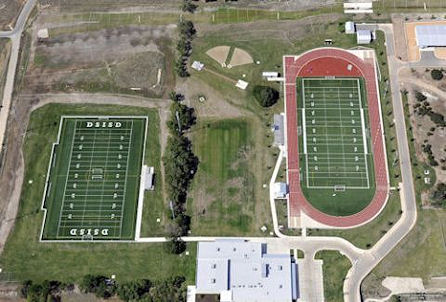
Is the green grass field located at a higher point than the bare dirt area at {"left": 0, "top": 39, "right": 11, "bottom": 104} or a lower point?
lower

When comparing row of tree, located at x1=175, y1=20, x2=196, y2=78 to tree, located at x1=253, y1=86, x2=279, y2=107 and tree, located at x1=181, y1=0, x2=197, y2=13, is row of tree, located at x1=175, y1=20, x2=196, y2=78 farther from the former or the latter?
tree, located at x1=253, y1=86, x2=279, y2=107

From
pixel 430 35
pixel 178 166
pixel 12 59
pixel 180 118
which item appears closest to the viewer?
pixel 178 166

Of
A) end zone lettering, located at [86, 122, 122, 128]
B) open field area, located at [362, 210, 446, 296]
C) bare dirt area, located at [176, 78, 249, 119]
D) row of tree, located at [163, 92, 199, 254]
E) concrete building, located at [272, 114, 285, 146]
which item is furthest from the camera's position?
bare dirt area, located at [176, 78, 249, 119]

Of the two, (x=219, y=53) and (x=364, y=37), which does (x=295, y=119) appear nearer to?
(x=219, y=53)

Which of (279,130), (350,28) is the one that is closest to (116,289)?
(279,130)

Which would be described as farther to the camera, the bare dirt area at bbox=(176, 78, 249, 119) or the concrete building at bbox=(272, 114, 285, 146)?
the bare dirt area at bbox=(176, 78, 249, 119)

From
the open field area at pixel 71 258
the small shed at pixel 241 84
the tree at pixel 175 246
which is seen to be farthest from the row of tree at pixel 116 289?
the small shed at pixel 241 84

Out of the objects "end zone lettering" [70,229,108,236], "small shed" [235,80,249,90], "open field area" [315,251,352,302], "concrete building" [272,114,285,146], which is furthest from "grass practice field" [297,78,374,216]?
"end zone lettering" [70,229,108,236]
